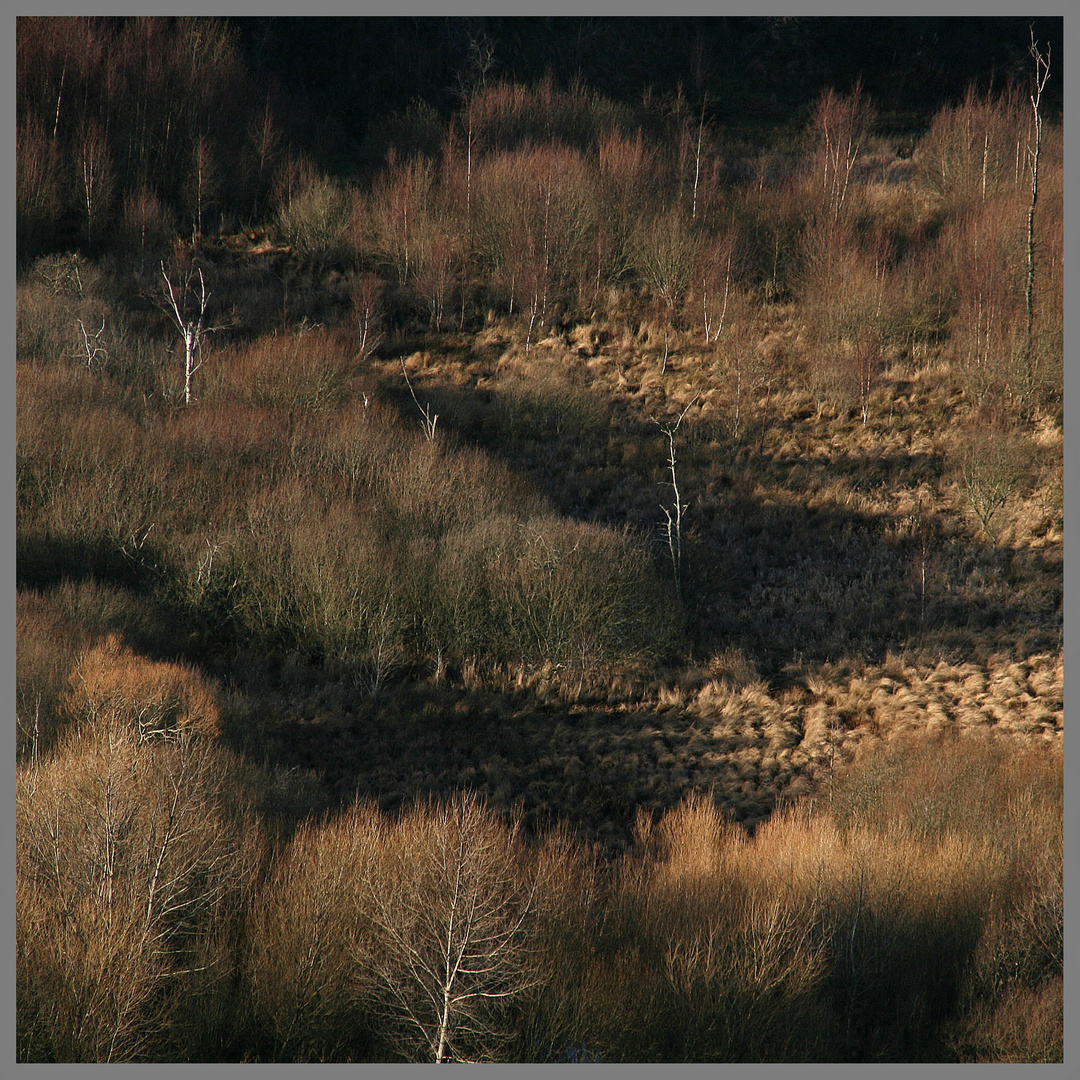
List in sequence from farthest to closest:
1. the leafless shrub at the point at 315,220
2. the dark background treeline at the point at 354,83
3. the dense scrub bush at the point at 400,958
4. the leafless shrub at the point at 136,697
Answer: the leafless shrub at the point at 315,220 < the dark background treeline at the point at 354,83 < the leafless shrub at the point at 136,697 < the dense scrub bush at the point at 400,958

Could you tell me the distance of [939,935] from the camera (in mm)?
12164

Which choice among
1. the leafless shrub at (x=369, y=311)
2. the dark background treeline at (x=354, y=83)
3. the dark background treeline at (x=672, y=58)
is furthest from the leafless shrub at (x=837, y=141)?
the leafless shrub at (x=369, y=311)

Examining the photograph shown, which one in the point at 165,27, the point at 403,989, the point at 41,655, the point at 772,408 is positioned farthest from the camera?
the point at 165,27

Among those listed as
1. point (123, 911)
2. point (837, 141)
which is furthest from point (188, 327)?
point (837, 141)

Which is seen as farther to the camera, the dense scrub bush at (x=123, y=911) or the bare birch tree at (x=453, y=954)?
the bare birch tree at (x=453, y=954)

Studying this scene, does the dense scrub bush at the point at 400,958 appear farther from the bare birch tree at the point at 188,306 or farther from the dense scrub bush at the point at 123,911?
the bare birch tree at the point at 188,306

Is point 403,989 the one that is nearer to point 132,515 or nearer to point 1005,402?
point 132,515

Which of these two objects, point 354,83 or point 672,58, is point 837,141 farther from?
point 354,83

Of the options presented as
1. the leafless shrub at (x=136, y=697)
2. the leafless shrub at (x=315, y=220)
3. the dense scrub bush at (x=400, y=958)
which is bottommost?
the dense scrub bush at (x=400, y=958)

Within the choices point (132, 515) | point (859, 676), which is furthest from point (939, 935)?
point (132, 515)

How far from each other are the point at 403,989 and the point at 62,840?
400 cm

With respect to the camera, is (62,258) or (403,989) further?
(62,258)

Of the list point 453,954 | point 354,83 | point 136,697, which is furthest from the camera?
point 354,83

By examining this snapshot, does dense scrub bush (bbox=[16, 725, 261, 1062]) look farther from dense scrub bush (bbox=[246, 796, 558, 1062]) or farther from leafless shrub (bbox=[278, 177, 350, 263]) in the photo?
leafless shrub (bbox=[278, 177, 350, 263])
